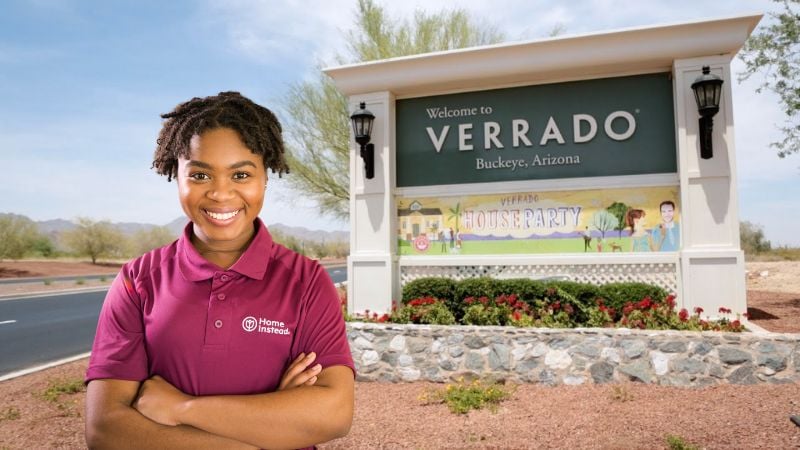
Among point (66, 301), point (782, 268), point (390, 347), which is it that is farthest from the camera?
point (782, 268)

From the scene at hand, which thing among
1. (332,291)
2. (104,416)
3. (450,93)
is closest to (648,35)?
(450,93)

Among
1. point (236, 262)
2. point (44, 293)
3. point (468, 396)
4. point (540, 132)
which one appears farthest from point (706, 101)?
point (44, 293)

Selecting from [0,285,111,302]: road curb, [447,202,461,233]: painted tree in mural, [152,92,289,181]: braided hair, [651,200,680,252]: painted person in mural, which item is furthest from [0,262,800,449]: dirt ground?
[0,285,111,302]: road curb

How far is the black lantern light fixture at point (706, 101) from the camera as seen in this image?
6.73m

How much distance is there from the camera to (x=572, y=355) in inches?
246

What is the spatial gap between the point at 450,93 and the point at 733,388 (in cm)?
521

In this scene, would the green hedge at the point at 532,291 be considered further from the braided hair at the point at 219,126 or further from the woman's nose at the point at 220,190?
the woman's nose at the point at 220,190

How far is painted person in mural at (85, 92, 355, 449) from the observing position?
132cm

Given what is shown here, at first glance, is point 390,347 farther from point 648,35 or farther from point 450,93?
point 648,35

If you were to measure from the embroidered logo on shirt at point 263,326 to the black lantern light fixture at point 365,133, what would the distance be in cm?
669

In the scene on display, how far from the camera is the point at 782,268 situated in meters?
18.9

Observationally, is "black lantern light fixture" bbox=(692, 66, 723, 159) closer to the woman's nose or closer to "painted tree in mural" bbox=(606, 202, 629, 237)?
"painted tree in mural" bbox=(606, 202, 629, 237)

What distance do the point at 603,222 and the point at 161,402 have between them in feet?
23.3

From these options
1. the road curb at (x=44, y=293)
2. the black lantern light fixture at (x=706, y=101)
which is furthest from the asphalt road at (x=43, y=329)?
the black lantern light fixture at (x=706, y=101)
